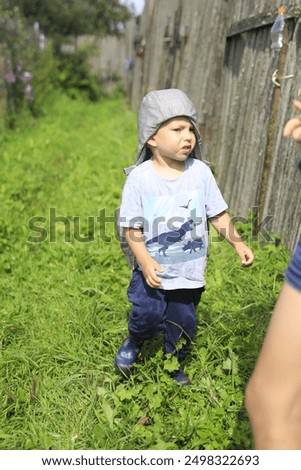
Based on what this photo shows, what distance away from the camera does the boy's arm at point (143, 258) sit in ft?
8.59

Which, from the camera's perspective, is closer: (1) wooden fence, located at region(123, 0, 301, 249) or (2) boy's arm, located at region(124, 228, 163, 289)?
(2) boy's arm, located at region(124, 228, 163, 289)

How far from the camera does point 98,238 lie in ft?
16.5

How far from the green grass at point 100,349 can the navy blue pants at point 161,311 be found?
14 centimetres

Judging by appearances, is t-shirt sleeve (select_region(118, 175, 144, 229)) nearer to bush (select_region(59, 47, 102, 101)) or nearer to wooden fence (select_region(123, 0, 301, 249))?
wooden fence (select_region(123, 0, 301, 249))

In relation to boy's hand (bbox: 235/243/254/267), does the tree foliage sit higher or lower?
higher

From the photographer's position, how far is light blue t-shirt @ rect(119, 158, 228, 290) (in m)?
2.65

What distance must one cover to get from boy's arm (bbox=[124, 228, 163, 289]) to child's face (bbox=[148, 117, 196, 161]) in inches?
Answer: 15.9

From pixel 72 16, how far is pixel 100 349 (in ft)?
58.6

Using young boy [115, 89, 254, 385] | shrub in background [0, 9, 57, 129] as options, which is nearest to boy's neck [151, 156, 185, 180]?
young boy [115, 89, 254, 385]

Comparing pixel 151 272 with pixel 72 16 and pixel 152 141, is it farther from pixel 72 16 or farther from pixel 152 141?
pixel 72 16

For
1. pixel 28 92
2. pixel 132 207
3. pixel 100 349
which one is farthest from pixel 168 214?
pixel 28 92

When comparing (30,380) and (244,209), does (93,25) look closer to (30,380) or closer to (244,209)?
(244,209)

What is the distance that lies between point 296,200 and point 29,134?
670cm

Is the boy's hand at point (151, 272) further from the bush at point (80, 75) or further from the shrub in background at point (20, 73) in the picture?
the bush at point (80, 75)
